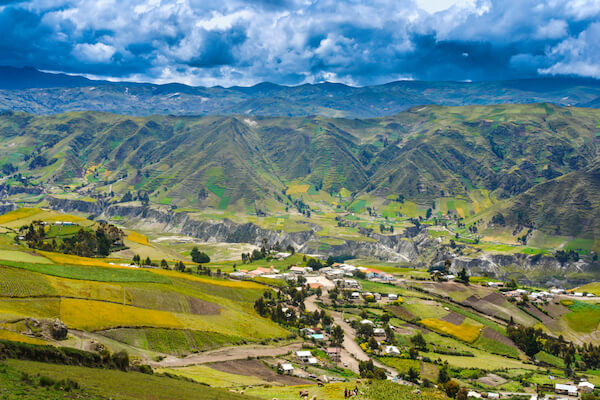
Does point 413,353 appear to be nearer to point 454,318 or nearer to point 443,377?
point 443,377

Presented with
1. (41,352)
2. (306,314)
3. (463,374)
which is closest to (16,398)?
(41,352)

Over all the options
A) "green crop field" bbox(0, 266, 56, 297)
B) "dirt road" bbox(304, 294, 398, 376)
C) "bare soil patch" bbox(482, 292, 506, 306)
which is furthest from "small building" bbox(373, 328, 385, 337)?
"green crop field" bbox(0, 266, 56, 297)

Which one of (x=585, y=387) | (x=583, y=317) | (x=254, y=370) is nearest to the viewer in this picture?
(x=254, y=370)

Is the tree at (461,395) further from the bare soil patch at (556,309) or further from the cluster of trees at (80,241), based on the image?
the cluster of trees at (80,241)

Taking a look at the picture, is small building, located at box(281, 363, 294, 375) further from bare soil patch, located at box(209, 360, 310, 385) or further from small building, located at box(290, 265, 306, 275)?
small building, located at box(290, 265, 306, 275)

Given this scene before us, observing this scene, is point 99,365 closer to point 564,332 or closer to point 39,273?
point 39,273

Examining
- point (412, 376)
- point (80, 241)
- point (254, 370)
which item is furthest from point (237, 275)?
point (412, 376)

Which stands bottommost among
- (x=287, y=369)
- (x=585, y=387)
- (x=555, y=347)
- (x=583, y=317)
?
(x=555, y=347)
